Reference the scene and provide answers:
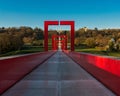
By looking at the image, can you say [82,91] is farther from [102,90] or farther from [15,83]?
[15,83]

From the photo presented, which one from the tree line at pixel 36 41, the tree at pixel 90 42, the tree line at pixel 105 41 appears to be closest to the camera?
the tree line at pixel 36 41

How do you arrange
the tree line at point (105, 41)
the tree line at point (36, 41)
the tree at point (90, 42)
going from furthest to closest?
the tree at point (90, 42)
the tree line at point (105, 41)
the tree line at point (36, 41)

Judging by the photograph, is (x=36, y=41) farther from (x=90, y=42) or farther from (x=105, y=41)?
(x=105, y=41)

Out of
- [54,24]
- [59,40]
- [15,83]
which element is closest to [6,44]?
[54,24]

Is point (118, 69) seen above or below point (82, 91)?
above

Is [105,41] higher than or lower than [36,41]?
higher

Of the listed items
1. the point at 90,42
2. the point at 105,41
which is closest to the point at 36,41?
the point at 90,42

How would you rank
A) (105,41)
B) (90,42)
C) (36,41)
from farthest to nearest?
(36,41) < (90,42) < (105,41)

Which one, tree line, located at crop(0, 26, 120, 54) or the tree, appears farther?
the tree

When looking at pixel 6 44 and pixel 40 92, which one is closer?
pixel 40 92

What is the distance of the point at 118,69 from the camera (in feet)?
33.0

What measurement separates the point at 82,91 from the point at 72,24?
86.0 metres

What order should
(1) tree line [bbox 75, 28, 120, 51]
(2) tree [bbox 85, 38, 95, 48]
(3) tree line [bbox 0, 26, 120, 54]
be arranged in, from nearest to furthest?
(3) tree line [bbox 0, 26, 120, 54]
(1) tree line [bbox 75, 28, 120, 51]
(2) tree [bbox 85, 38, 95, 48]

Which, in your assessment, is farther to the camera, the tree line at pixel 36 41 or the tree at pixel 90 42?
the tree at pixel 90 42
